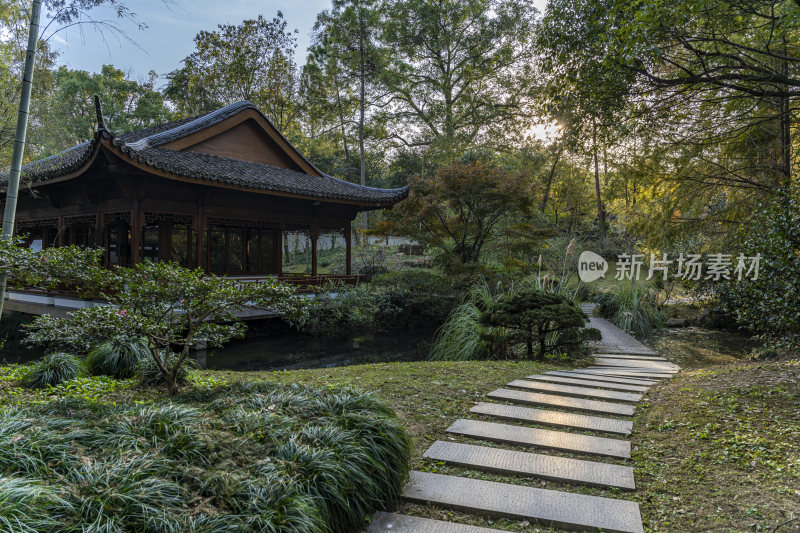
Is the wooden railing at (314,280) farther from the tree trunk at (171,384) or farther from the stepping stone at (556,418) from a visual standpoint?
the stepping stone at (556,418)

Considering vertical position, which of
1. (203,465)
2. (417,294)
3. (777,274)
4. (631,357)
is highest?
(777,274)

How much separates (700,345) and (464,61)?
15.9 metres

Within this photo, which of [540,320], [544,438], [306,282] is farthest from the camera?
[306,282]

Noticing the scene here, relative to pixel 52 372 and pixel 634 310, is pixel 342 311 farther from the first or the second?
pixel 634 310

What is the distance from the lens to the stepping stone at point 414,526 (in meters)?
1.80

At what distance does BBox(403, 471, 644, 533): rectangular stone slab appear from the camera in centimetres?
187

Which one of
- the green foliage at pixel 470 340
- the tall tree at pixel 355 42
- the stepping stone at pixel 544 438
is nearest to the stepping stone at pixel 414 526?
the stepping stone at pixel 544 438

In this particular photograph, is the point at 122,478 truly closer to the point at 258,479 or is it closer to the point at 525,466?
the point at 258,479

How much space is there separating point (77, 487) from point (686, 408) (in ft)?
11.8

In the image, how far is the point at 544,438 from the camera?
2688 mm

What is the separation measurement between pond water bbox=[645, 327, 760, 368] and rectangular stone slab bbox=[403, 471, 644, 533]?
5877 millimetres

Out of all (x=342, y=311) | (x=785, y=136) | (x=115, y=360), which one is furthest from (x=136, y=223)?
(x=785, y=136)

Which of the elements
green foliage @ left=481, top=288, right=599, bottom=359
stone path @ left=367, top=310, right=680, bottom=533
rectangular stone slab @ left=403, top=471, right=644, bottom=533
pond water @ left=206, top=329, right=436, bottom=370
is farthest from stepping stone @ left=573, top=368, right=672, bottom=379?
pond water @ left=206, top=329, right=436, bottom=370

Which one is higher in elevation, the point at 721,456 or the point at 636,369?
the point at 721,456
